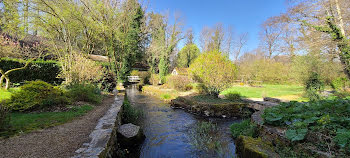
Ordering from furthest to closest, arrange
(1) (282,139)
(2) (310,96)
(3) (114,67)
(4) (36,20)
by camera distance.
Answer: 1. (3) (114,67)
2. (2) (310,96)
3. (4) (36,20)
4. (1) (282,139)

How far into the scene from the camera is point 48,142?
2783 mm

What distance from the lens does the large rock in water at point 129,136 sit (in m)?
4.03

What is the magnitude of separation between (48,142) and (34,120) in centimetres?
178

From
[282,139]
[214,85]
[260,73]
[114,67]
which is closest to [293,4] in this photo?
[214,85]

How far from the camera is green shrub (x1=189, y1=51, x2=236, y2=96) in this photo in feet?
28.1

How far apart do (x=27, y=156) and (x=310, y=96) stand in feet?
38.1

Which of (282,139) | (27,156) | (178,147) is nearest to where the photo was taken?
(27,156)

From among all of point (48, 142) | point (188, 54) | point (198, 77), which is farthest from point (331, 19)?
point (188, 54)

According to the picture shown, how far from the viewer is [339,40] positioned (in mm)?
8844

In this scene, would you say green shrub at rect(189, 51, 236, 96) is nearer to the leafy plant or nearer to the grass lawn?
the grass lawn

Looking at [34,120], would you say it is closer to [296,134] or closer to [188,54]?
[296,134]

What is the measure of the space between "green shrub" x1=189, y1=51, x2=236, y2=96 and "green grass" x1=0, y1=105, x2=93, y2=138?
615 centimetres

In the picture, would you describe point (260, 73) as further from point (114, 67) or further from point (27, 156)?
point (27, 156)

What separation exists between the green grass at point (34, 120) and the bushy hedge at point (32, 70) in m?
5.40
